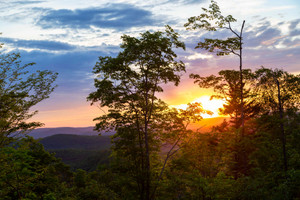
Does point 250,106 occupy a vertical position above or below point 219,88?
below

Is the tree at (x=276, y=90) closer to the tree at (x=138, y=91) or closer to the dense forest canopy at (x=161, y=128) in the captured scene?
the dense forest canopy at (x=161, y=128)

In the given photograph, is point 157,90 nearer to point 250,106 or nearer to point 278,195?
point 278,195

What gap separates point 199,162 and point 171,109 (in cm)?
748

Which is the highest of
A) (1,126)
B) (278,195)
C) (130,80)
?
(130,80)

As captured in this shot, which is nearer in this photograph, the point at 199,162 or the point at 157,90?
the point at 157,90

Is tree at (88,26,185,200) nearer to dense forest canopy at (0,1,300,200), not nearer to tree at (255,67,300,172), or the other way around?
dense forest canopy at (0,1,300,200)

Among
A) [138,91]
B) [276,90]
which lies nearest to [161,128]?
[138,91]

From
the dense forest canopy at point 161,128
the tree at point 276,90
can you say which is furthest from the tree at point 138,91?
the tree at point 276,90

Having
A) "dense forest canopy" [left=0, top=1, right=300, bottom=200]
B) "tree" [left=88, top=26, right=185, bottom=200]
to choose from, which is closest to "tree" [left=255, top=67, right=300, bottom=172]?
"dense forest canopy" [left=0, top=1, right=300, bottom=200]

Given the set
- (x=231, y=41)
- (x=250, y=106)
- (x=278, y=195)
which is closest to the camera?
(x=278, y=195)

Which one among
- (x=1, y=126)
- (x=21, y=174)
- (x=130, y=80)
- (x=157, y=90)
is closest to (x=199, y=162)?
(x=157, y=90)

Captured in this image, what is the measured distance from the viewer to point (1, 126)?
46.0ft

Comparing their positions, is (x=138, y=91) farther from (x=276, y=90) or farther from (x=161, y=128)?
(x=276, y=90)

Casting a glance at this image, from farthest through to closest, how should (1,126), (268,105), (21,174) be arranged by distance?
(268,105) < (1,126) < (21,174)
